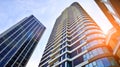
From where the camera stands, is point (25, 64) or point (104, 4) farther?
point (25, 64)

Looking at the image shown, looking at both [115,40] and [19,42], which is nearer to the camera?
[115,40]

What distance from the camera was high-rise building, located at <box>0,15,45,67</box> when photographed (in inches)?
3740

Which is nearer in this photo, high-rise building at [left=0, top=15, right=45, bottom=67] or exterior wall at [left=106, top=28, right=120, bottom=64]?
exterior wall at [left=106, top=28, right=120, bottom=64]

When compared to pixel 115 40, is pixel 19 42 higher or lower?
higher

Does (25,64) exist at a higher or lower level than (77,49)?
higher

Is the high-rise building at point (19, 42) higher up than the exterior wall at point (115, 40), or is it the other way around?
the high-rise building at point (19, 42)

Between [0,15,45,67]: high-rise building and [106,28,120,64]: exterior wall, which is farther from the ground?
[0,15,45,67]: high-rise building

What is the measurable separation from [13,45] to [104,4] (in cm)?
10526

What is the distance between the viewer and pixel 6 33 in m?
108

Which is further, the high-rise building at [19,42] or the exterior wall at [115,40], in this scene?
the high-rise building at [19,42]

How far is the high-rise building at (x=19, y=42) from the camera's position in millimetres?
95000

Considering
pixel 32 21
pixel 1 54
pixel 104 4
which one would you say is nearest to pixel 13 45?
pixel 1 54

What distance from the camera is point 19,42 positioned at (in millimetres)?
113750

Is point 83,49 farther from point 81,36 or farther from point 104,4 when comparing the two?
Result: point 104,4
